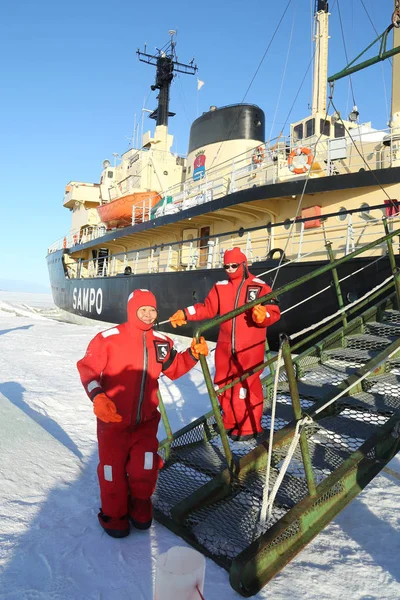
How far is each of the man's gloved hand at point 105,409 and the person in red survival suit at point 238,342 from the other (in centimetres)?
100

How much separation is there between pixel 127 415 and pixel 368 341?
8.76ft

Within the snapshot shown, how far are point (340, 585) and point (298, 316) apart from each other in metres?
5.39

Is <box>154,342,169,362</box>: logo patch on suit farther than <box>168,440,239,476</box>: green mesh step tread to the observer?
No

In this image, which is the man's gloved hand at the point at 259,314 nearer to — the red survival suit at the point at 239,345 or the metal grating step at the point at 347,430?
the red survival suit at the point at 239,345

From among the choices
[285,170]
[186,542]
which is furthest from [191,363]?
[285,170]

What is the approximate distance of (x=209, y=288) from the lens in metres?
8.71

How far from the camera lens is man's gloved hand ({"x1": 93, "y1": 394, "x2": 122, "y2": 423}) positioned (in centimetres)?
220

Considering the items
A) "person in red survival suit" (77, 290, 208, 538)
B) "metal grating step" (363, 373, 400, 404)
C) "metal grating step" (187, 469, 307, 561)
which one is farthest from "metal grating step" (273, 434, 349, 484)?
"person in red survival suit" (77, 290, 208, 538)

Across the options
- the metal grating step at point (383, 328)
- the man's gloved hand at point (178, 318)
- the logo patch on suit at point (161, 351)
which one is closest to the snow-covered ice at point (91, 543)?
the logo patch on suit at point (161, 351)

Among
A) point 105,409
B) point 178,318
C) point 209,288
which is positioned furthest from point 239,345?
point 209,288

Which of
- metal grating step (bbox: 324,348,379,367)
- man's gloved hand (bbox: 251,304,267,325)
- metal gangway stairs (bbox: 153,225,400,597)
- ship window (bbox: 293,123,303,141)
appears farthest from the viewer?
ship window (bbox: 293,123,303,141)

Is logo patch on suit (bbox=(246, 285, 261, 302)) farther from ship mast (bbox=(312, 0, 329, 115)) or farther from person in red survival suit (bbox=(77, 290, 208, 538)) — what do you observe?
ship mast (bbox=(312, 0, 329, 115))

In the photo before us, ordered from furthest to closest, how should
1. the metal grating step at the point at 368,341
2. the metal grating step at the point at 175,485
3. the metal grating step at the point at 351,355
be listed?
the metal grating step at the point at 368,341, the metal grating step at the point at 351,355, the metal grating step at the point at 175,485

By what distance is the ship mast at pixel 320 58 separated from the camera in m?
11.7
